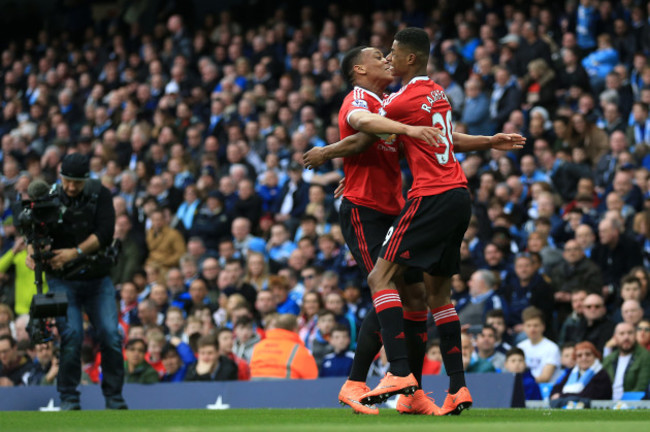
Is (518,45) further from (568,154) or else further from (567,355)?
(567,355)

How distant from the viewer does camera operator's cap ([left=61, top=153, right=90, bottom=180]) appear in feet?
29.9

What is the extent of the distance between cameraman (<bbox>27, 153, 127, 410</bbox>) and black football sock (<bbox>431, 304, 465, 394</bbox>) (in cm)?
330

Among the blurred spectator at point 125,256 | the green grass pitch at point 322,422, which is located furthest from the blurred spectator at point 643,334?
the blurred spectator at point 125,256

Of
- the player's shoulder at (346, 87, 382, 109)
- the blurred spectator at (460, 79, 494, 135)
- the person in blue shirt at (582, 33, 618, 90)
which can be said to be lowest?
the player's shoulder at (346, 87, 382, 109)

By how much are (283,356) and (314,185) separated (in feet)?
16.8

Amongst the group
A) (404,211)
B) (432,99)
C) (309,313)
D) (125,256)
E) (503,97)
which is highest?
(503,97)

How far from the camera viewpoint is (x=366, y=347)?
739cm

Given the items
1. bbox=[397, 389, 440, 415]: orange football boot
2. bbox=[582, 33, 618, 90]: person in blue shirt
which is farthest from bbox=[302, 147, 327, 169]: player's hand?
bbox=[582, 33, 618, 90]: person in blue shirt

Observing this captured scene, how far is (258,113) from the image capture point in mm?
19469

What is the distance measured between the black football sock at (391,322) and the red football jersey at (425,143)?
663mm

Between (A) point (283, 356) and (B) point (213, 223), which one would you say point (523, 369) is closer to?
(A) point (283, 356)

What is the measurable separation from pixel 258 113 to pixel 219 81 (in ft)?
6.95

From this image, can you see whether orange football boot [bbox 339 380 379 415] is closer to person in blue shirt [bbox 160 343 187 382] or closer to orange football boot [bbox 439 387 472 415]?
orange football boot [bbox 439 387 472 415]

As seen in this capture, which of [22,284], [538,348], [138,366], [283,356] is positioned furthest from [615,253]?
[22,284]
